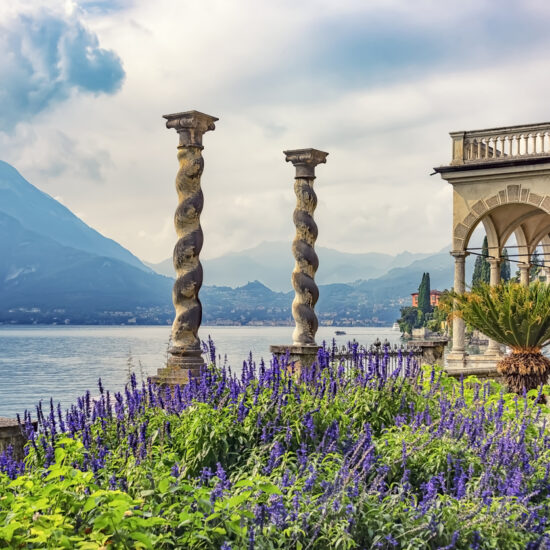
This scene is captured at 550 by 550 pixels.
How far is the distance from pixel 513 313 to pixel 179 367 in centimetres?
521

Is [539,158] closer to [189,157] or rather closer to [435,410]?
[189,157]

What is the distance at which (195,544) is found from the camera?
3.86 meters

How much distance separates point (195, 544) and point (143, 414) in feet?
7.91

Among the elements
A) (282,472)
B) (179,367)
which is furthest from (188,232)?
(282,472)

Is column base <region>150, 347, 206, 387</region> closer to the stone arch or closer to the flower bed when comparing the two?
the flower bed

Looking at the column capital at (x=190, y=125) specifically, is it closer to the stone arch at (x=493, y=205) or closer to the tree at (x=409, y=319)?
the stone arch at (x=493, y=205)

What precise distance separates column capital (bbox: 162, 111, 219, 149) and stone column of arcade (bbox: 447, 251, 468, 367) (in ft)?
33.7

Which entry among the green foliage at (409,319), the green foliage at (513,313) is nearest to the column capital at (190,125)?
the green foliage at (513,313)

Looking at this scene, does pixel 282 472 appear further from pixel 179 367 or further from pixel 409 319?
pixel 409 319

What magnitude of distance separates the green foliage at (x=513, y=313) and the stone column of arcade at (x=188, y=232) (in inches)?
179

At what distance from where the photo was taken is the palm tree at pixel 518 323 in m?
12.2

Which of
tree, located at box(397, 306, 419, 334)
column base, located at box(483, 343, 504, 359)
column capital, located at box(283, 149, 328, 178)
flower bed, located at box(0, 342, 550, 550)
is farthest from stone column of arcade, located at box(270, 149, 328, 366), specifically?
tree, located at box(397, 306, 419, 334)

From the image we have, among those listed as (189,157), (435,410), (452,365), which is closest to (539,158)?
(452,365)

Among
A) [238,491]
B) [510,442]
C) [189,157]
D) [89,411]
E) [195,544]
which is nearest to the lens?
[195,544]
